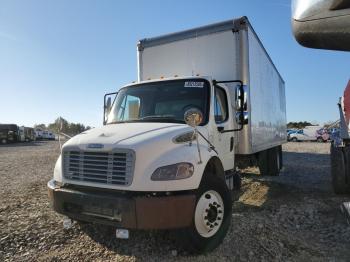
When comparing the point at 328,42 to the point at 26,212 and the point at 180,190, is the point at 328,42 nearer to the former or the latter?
the point at 180,190

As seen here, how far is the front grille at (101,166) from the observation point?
411 centimetres

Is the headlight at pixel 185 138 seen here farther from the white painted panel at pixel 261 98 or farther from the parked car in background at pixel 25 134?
the parked car in background at pixel 25 134

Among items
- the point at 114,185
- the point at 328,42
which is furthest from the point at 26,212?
the point at 328,42

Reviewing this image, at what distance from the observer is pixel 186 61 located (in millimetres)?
7453

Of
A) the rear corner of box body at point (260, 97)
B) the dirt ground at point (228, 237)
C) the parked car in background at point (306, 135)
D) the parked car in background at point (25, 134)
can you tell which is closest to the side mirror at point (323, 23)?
the dirt ground at point (228, 237)

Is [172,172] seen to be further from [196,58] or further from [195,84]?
[196,58]

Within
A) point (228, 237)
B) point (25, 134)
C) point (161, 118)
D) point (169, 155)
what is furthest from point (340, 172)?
point (25, 134)

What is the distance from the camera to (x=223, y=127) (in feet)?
19.5

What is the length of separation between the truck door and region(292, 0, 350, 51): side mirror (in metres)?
4.13

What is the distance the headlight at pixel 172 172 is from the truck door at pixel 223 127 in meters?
1.56

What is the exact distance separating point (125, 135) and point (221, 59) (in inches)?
128

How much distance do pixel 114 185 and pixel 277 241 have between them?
8.18 ft

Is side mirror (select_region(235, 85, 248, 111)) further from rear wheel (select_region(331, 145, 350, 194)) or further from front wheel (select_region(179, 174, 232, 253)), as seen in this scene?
rear wheel (select_region(331, 145, 350, 194))

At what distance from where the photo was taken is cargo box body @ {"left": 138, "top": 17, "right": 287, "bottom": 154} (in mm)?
6797
